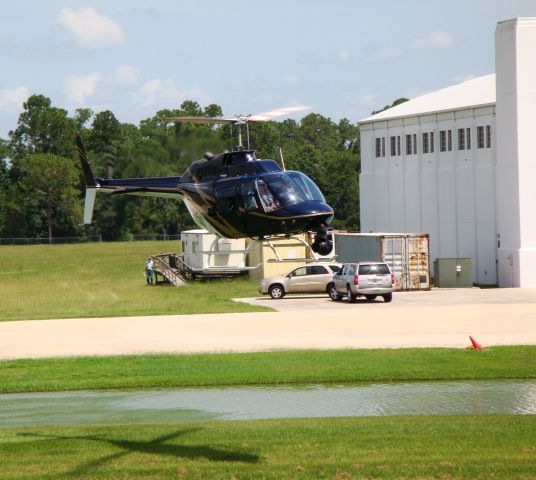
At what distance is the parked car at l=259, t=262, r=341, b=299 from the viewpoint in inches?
2240

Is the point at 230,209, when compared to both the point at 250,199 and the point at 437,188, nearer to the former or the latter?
the point at 250,199

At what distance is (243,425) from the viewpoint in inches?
994

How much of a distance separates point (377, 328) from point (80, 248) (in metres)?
88.3

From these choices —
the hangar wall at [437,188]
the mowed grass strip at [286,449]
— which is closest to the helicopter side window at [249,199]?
the mowed grass strip at [286,449]

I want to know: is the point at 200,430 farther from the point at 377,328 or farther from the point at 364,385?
the point at 377,328

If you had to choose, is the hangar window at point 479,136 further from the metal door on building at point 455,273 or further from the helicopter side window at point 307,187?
the helicopter side window at point 307,187

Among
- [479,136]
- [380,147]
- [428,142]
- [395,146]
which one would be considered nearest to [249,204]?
[479,136]

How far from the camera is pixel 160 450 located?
22734 mm

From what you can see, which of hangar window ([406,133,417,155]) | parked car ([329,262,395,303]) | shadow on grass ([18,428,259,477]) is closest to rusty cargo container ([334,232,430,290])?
parked car ([329,262,395,303])

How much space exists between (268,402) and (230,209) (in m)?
11.6

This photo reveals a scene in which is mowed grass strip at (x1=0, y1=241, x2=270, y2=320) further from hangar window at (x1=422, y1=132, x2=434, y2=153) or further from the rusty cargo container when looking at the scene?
hangar window at (x1=422, y1=132, x2=434, y2=153)

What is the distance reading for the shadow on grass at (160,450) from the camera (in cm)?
2150

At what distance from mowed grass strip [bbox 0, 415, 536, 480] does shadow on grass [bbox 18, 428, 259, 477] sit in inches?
0.7

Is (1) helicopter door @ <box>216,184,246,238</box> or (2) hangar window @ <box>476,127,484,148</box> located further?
(2) hangar window @ <box>476,127,484,148</box>
